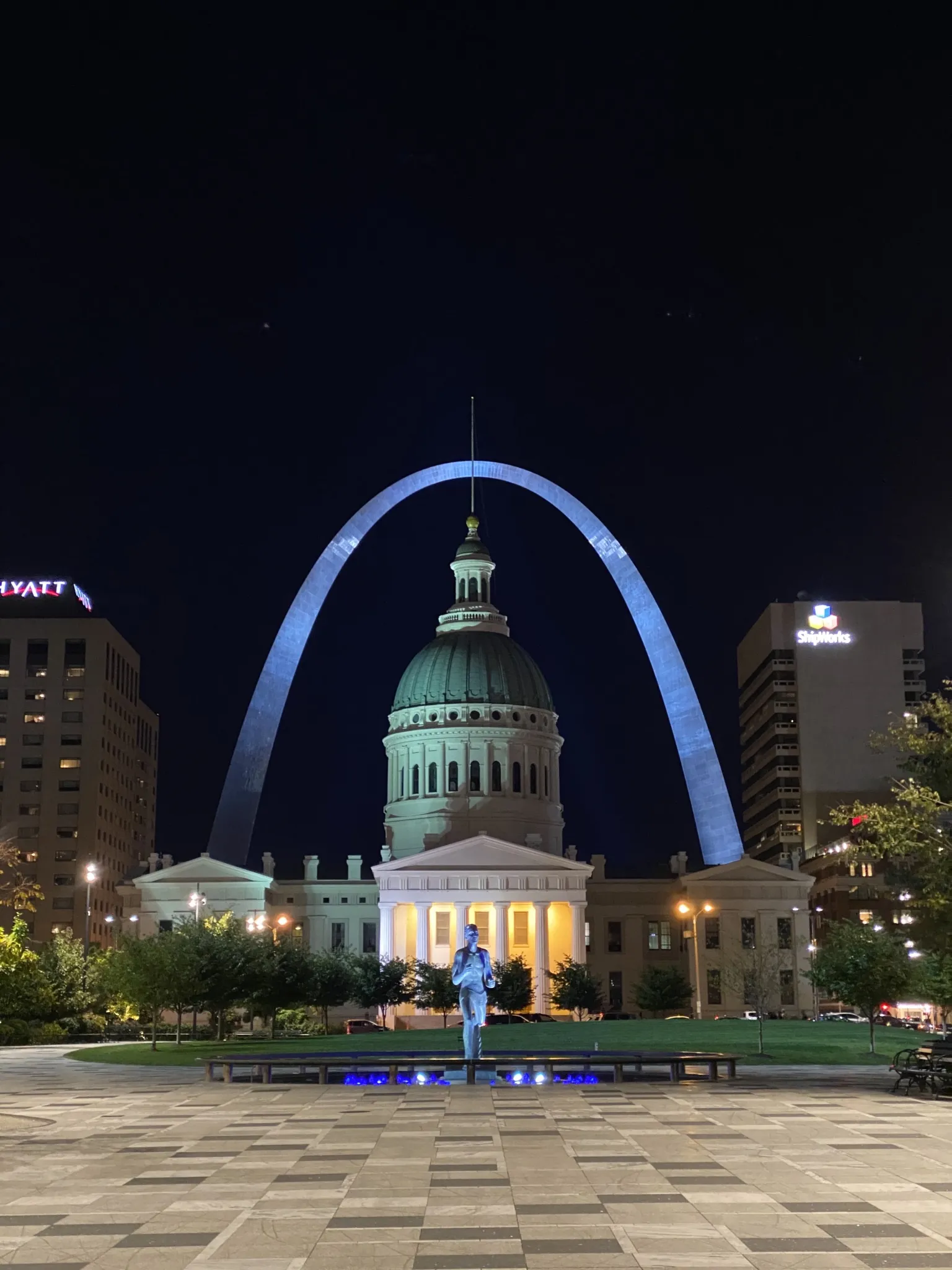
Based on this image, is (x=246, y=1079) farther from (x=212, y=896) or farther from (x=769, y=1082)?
(x=212, y=896)

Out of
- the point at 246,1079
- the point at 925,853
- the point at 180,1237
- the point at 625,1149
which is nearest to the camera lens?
the point at 180,1237

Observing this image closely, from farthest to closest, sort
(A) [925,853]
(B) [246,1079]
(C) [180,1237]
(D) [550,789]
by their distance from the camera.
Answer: (D) [550,789] < (B) [246,1079] < (A) [925,853] < (C) [180,1237]

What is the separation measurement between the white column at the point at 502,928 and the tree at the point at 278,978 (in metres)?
41.8

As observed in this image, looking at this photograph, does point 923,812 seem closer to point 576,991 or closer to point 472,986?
point 472,986

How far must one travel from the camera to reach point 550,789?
14638 centimetres

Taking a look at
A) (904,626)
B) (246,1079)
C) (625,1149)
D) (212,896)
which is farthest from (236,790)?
(904,626)

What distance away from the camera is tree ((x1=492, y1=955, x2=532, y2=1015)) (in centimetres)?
9650

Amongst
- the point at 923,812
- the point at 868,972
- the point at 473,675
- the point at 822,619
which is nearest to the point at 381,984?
the point at 473,675

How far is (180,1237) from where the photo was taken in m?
14.8

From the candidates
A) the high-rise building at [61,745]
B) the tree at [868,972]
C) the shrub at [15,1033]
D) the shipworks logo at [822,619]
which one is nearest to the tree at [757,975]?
the tree at [868,972]

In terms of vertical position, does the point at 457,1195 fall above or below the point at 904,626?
below

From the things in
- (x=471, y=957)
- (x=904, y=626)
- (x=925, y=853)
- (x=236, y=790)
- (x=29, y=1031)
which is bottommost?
(x=29, y=1031)

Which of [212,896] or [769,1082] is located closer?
[769,1082]

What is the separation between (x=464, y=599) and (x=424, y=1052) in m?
112
